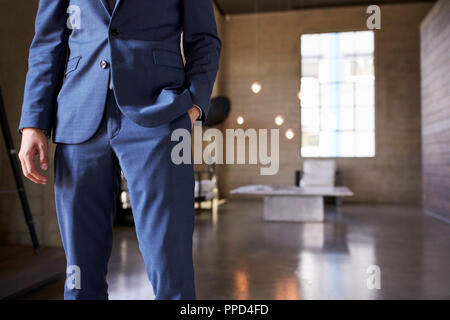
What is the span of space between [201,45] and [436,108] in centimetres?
603

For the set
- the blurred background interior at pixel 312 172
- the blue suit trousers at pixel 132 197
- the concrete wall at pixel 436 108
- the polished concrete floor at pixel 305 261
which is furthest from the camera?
the concrete wall at pixel 436 108

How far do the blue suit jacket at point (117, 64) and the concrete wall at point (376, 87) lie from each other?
8408mm

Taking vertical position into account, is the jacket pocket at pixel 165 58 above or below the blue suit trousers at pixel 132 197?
above

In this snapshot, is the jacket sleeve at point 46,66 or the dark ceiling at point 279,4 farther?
the dark ceiling at point 279,4

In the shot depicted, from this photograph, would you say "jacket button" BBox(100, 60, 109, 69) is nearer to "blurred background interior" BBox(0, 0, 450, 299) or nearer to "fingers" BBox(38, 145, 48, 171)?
"fingers" BBox(38, 145, 48, 171)

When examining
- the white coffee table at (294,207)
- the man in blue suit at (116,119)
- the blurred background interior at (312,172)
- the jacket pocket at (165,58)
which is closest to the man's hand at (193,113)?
the man in blue suit at (116,119)

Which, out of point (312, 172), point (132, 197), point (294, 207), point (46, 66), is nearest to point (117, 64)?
point (46, 66)

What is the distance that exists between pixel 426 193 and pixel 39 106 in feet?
23.1

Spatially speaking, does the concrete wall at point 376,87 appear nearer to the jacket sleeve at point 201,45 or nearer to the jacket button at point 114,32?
the jacket sleeve at point 201,45

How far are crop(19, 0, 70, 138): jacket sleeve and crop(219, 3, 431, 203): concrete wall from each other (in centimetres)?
847

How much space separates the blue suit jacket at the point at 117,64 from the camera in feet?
3.19

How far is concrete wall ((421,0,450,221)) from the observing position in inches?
Result: 224

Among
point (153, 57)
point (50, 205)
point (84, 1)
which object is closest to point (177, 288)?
point (153, 57)

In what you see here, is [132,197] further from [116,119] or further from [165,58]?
[165,58]
